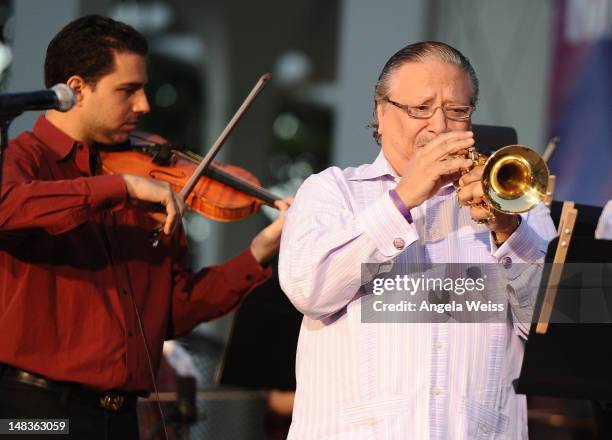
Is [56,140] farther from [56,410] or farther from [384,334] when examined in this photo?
[384,334]

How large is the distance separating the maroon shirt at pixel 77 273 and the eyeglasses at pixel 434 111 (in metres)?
0.93

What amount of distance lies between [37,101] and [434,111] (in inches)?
41.1

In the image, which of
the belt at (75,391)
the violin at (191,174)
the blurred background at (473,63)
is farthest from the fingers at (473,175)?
the blurred background at (473,63)

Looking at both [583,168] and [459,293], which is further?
[583,168]

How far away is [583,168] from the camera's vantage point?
645cm

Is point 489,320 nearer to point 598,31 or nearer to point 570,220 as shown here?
point 570,220

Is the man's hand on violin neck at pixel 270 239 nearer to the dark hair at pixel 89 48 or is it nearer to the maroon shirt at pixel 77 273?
the maroon shirt at pixel 77 273

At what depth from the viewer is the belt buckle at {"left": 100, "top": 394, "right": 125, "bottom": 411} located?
3385 mm

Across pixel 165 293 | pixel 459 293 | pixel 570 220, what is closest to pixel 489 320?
pixel 459 293

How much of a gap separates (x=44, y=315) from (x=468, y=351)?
135 centimetres

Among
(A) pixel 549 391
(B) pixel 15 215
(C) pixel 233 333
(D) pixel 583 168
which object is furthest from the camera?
(D) pixel 583 168

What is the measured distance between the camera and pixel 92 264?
3.44m

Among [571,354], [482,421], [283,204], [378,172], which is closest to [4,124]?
[378,172]

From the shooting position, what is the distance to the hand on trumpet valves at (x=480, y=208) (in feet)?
8.90
